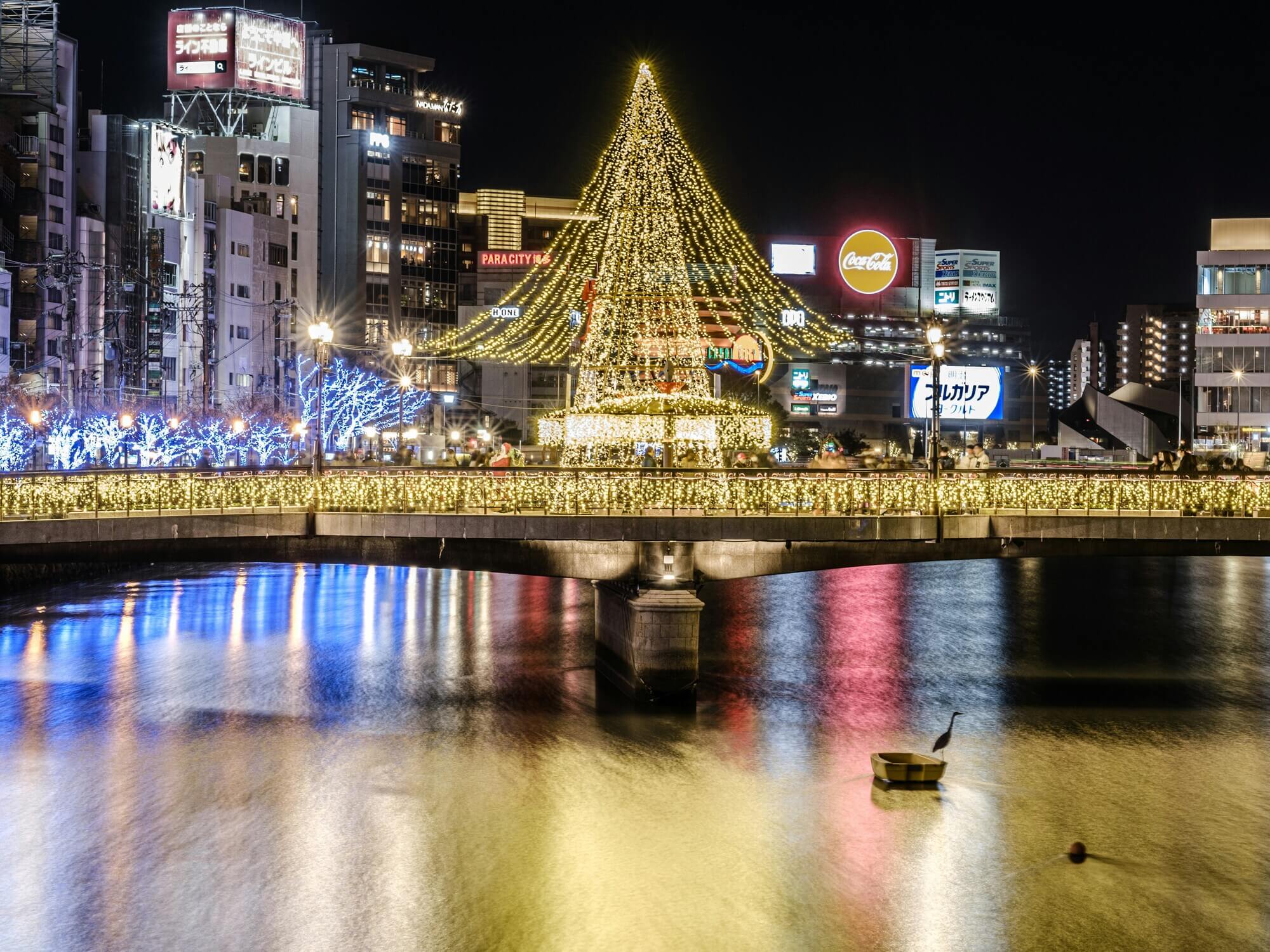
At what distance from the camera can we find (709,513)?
39281 mm

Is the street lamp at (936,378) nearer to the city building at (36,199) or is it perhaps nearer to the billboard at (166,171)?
the city building at (36,199)

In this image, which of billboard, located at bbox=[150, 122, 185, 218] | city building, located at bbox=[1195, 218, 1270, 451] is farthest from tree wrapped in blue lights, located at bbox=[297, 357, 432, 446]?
city building, located at bbox=[1195, 218, 1270, 451]

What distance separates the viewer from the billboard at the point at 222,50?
463 feet

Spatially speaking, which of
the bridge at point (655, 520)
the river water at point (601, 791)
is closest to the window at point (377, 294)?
the river water at point (601, 791)

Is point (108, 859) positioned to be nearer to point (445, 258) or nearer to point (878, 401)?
point (445, 258)

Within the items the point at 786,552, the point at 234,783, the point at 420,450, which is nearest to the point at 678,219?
the point at 786,552

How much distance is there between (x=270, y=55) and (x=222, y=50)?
179 inches

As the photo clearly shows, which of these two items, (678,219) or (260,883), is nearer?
(260,883)

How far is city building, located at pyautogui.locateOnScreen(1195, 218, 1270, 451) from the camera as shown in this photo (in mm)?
121875

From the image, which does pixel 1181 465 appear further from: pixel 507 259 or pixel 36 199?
pixel 507 259

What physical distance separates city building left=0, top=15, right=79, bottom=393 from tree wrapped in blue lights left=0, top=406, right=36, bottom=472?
1442cm

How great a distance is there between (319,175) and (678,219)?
4583 inches

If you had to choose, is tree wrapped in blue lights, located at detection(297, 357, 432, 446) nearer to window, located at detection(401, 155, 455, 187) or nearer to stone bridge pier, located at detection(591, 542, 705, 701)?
window, located at detection(401, 155, 455, 187)

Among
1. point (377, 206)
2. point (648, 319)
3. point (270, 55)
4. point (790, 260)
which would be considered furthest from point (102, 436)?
point (790, 260)
